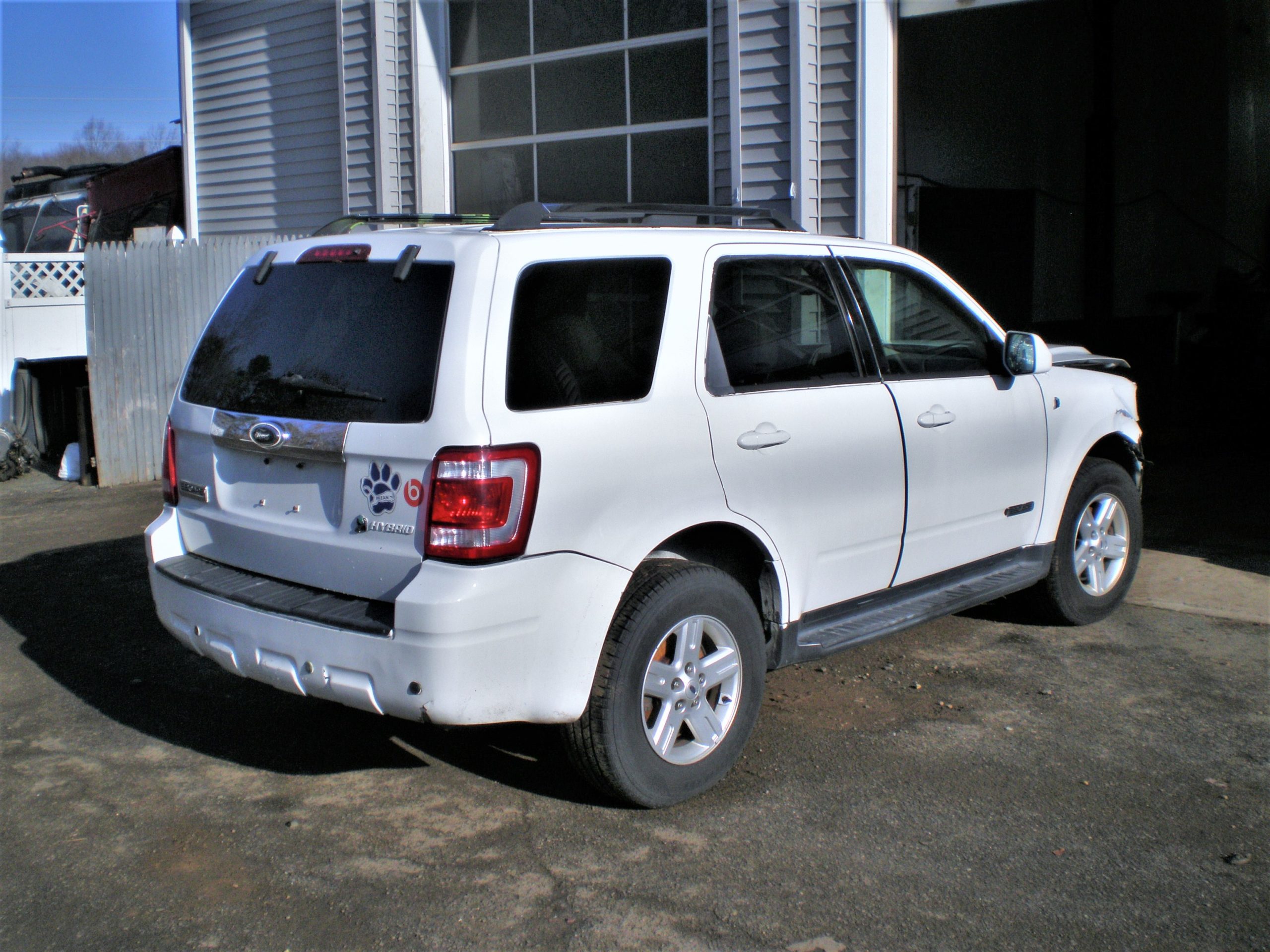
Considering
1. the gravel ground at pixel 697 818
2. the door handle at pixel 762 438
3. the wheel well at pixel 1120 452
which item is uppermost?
the door handle at pixel 762 438

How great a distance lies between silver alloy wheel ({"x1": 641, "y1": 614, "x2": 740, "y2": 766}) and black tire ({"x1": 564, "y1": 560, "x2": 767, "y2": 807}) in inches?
0.4

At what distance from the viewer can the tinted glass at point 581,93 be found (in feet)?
31.8

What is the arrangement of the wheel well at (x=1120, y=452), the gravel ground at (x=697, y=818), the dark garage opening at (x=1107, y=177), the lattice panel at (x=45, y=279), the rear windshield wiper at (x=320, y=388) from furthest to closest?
the lattice panel at (x=45, y=279), the dark garage opening at (x=1107, y=177), the wheel well at (x=1120, y=452), the rear windshield wiper at (x=320, y=388), the gravel ground at (x=697, y=818)

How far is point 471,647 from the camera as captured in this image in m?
3.25

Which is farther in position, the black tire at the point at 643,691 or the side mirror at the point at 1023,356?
the side mirror at the point at 1023,356

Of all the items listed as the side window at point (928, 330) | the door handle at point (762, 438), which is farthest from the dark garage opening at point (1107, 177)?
the door handle at point (762, 438)

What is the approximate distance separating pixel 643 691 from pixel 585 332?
3.64 ft

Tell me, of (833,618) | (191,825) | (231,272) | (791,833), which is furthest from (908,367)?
(231,272)

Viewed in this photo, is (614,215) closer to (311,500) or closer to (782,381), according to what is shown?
(782,381)

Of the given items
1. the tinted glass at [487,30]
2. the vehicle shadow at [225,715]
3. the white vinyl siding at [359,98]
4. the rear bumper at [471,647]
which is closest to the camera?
the rear bumper at [471,647]

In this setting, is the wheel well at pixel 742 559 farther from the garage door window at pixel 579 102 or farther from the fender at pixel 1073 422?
the garage door window at pixel 579 102

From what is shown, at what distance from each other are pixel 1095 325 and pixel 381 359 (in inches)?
454

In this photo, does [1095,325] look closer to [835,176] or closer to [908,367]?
[835,176]

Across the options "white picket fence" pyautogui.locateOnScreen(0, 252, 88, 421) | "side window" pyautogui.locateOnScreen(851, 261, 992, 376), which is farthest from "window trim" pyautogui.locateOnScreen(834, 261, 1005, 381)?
"white picket fence" pyautogui.locateOnScreen(0, 252, 88, 421)
